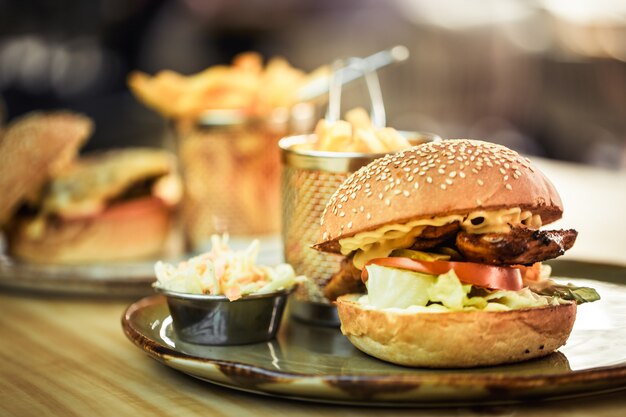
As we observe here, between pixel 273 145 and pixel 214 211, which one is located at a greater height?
pixel 273 145

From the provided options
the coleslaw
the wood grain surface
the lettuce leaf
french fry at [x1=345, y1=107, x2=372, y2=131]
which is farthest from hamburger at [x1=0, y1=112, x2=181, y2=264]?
the lettuce leaf

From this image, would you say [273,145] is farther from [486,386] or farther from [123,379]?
[486,386]

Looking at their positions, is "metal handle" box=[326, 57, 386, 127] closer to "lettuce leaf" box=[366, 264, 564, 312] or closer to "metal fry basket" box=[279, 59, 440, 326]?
"metal fry basket" box=[279, 59, 440, 326]

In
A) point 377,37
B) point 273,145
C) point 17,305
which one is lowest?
point 17,305

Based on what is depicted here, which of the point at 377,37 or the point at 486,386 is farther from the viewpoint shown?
the point at 377,37

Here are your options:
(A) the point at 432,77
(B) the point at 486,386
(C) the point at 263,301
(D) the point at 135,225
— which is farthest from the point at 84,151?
(B) the point at 486,386

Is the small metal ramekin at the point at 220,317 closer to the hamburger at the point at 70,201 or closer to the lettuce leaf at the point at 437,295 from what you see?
the lettuce leaf at the point at 437,295
